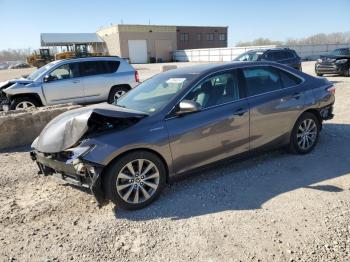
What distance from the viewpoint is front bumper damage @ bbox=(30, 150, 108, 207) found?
3648mm

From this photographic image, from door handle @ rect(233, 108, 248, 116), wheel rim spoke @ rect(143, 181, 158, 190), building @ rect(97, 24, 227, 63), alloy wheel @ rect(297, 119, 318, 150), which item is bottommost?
wheel rim spoke @ rect(143, 181, 158, 190)

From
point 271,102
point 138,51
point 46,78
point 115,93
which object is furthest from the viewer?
point 138,51

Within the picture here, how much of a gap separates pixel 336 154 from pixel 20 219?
4.83 m

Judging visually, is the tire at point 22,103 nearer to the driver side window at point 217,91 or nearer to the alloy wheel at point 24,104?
the alloy wheel at point 24,104

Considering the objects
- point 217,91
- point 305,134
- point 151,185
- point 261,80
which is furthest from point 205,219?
point 305,134

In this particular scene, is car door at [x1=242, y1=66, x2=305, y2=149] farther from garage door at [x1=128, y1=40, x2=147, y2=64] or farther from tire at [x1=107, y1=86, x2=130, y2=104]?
garage door at [x1=128, y1=40, x2=147, y2=64]

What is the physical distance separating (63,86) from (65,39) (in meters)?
52.0

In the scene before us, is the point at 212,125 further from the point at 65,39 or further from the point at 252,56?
the point at 65,39

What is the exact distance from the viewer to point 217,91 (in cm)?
458

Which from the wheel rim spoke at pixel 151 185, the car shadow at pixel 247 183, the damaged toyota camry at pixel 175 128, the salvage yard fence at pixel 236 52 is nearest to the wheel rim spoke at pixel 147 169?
the damaged toyota camry at pixel 175 128

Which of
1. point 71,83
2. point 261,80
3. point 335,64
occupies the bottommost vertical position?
point 335,64

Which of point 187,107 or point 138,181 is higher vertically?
point 187,107

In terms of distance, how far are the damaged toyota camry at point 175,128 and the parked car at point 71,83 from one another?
219 inches

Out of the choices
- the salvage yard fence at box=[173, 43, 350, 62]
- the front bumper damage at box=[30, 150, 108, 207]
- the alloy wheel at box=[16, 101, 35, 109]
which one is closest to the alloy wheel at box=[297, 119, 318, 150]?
the front bumper damage at box=[30, 150, 108, 207]
